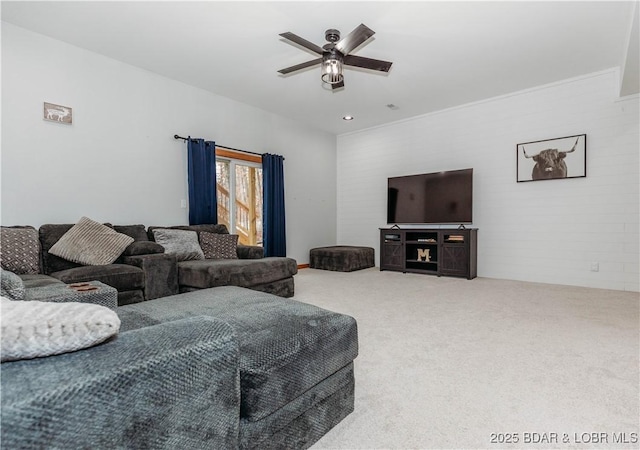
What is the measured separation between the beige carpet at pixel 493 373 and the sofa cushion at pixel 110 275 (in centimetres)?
173

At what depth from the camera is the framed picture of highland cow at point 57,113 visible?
3283 millimetres

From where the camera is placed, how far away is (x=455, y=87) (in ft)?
14.9

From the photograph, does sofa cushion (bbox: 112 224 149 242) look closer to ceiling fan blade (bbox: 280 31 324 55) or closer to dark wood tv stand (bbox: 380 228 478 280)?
ceiling fan blade (bbox: 280 31 324 55)

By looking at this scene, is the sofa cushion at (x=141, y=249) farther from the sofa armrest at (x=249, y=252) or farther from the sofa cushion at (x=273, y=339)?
the sofa cushion at (x=273, y=339)

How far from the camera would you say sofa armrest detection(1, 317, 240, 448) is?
57cm

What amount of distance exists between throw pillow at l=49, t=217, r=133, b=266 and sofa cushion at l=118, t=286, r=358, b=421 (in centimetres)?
169

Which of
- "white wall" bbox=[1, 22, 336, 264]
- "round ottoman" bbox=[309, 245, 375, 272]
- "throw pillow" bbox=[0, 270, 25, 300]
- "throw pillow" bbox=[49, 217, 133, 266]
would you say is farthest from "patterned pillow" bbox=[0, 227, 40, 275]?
"round ottoman" bbox=[309, 245, 375, 272]

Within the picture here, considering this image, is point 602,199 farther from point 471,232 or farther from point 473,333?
point 473,333

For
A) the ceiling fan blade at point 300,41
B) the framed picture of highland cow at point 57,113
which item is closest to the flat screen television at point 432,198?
the ceiling fan blade at point 300,41

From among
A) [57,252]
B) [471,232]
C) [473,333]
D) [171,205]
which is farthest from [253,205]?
[473,333]

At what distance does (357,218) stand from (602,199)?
376 cm

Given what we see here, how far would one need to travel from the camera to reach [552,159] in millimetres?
4445

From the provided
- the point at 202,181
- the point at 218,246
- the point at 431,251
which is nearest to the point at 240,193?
the point at 202,181

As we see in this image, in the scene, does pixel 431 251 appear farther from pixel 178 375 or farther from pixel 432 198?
pixel 178 375
